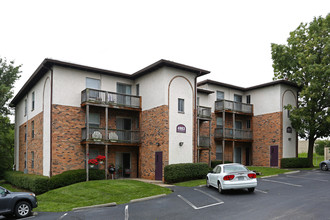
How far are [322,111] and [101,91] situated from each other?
20.1 meters

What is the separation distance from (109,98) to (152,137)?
448cm

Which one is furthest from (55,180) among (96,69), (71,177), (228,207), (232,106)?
(232,106)

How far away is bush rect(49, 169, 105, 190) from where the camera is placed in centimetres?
1998

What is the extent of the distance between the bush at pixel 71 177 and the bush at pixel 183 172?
4788 millimetres

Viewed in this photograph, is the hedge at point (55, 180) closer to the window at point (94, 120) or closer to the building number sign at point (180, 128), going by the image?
the window at point (94, 120)

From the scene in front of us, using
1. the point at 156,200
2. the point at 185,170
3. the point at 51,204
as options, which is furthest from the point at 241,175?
the point at 51,204

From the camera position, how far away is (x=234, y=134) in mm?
31391

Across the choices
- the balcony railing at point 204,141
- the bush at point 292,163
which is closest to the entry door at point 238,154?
the bush at point 292,163

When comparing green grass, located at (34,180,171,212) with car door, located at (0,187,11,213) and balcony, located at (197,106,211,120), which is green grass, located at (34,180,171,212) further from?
balcony, located at (197,106,211,120)

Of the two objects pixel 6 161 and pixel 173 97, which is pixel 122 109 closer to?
pixel 173 97

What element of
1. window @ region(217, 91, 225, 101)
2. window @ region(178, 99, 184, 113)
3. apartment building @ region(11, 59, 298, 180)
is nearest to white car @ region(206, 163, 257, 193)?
apartment building @ region(11, 59, 298, 180)

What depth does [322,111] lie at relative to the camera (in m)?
29.0

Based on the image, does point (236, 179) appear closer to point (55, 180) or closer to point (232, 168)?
point (232, 168)

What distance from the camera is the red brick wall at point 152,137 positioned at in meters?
23.1
